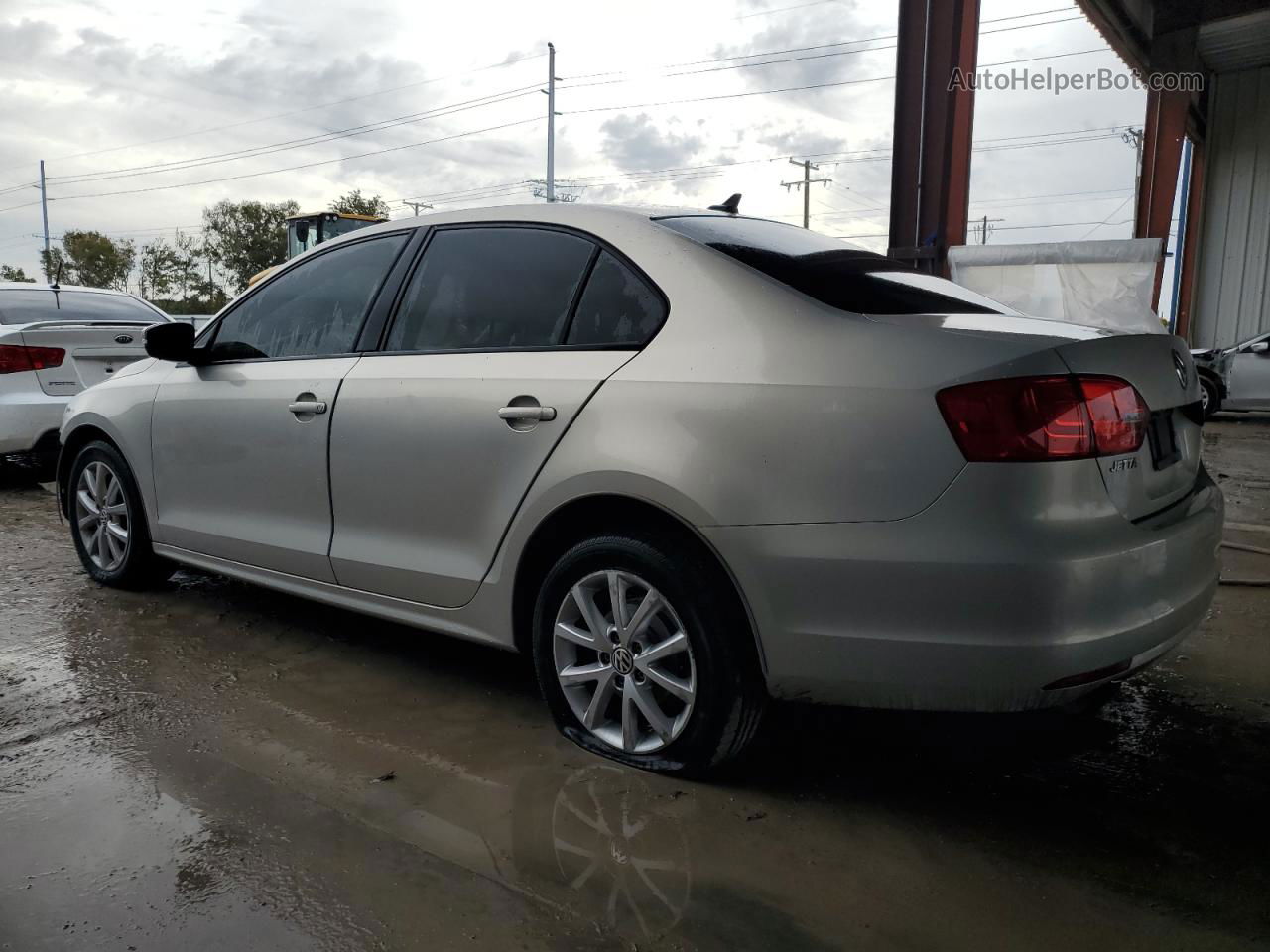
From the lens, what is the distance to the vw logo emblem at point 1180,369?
2556 mm

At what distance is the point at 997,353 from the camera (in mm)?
2215

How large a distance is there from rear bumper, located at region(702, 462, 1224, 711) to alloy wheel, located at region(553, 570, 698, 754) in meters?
0.28

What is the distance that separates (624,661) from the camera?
2.69 meters

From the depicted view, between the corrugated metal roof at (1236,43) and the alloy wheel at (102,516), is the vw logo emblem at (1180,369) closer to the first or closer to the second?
the alloy wheel at (102,516)

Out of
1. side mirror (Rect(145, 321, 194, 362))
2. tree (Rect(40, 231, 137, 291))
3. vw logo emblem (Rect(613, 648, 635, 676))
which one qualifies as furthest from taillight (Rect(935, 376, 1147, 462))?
tree (Rect(40, 231, 137, 291))

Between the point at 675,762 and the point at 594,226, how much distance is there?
1.50m

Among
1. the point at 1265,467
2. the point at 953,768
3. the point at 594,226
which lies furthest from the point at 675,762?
the point at 1265,467

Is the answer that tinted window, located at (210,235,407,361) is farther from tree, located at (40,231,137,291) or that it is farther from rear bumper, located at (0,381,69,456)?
tree, located at (40,231,137,291)

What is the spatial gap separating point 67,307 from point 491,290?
567 cm

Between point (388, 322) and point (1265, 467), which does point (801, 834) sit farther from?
point (1265, 467)

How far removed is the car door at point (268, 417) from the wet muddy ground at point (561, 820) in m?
0.47

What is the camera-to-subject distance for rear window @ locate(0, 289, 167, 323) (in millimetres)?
7102

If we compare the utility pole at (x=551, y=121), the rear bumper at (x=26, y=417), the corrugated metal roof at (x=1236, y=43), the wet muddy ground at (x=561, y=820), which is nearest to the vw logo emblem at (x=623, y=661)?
the wet muddy ground at (x=561, y=820)

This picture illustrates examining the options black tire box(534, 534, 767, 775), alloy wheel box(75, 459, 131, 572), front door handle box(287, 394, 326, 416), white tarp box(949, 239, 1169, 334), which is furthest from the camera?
white tarp box(949, 239, 1169, 334)
